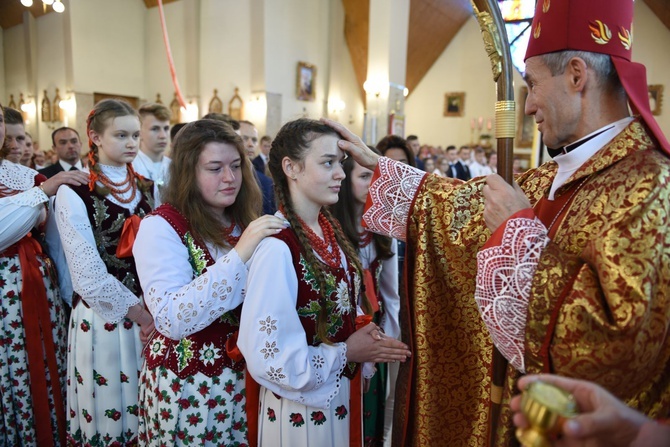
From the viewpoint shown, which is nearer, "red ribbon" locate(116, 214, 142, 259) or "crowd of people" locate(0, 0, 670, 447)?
"crowd of people" locate(0, 0, 670, 447)

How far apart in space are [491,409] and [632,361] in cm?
55

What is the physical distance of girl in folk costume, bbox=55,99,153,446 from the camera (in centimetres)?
219

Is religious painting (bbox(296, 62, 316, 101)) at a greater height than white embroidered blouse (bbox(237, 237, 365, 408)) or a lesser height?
greater

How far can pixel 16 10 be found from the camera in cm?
1432

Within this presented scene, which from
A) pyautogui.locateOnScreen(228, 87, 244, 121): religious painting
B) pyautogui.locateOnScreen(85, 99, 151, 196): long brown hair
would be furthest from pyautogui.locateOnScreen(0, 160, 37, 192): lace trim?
pyautogui.locateOnScreen(228, 87, 244, 121): religious painting

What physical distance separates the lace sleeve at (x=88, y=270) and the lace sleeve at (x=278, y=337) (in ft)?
3.05

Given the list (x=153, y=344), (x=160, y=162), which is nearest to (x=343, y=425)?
(x=153, y=344)

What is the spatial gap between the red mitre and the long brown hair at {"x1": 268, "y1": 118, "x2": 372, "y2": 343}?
0.78 metres

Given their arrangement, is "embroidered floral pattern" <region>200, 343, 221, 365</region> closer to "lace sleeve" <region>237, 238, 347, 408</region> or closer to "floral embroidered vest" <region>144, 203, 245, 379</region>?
"floral embroidered vest" <region>144, 203, 245, 379</region>

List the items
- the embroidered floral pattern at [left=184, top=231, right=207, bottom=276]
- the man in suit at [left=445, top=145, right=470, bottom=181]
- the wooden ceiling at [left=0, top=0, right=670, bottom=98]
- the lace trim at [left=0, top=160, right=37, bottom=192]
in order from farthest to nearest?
the wooden ceiling at [left=0, top=0, right=670, bottom=98] → the man in suit at [left=445, top=145, right=470, bottom=181] → the lace trim at [left=0, top=160, right=37, bottom=192] → the embroidered floral pattern at [left=184, top=231, right=207, bottom=276]

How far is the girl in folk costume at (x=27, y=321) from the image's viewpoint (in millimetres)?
2475

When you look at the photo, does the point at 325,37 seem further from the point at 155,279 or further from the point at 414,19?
the point at 155,279
